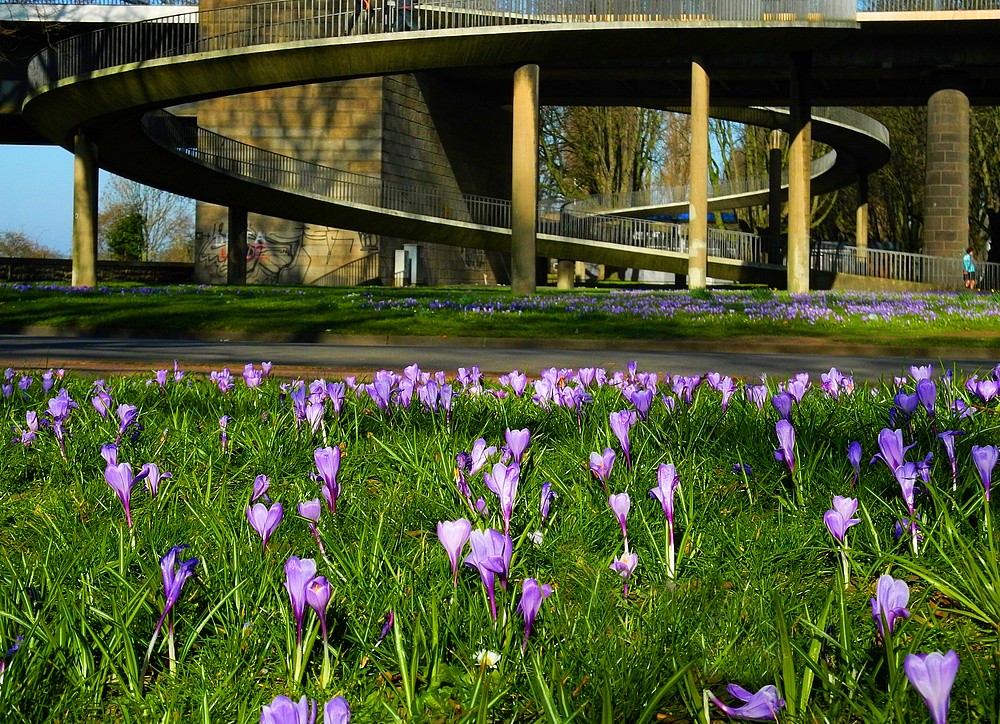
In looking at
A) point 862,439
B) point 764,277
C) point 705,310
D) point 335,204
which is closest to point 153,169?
point 335,204

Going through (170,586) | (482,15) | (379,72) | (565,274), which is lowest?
(170,586)

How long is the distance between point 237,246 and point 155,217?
3863 centimetres

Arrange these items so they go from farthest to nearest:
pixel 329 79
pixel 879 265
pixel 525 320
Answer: pixel 879 265
pixel 329 79
pixel 525 320

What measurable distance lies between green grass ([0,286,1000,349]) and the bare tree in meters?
57.1

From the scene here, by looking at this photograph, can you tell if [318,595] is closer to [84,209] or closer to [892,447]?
[892,447]

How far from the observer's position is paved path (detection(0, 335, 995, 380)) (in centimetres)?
998

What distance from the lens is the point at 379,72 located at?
99.7 ft

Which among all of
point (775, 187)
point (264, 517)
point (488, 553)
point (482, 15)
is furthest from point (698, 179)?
point (488, 553)

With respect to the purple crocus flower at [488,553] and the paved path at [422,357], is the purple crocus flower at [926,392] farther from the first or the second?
the paved path at [422,357]

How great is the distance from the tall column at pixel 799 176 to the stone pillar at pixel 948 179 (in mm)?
4635

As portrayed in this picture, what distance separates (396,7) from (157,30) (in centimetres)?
1808

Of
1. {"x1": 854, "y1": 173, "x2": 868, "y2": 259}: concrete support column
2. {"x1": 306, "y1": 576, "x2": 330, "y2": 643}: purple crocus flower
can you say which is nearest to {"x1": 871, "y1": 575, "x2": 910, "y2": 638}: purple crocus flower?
{"x1": 306, "y1": 576, "x2": 330, "y2": 643}: purple crocus flower

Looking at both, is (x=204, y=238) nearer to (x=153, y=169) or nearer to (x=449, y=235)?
(x=153, y=169)

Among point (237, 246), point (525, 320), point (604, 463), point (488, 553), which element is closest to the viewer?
point (488, 553)
